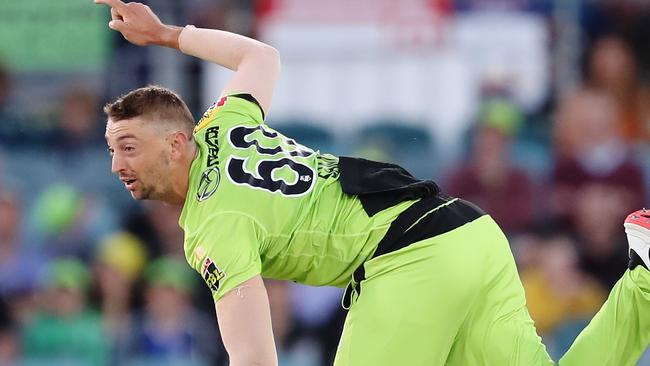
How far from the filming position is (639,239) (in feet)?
17.1

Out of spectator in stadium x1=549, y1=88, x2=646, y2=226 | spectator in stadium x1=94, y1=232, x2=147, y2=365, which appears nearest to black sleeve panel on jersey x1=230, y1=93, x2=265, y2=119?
spectator in stadium x1=94, y1=232, x2=147, y2=365

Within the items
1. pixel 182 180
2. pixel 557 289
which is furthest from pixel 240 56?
pixel 557 289

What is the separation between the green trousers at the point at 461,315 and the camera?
503 centimetres

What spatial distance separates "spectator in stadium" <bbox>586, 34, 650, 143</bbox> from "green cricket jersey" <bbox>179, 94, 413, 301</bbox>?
568cm

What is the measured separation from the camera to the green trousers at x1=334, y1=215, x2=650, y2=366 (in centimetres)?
503

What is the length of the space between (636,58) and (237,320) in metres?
6.83

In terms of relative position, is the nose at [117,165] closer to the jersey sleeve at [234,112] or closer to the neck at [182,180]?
the neck at [182,180]

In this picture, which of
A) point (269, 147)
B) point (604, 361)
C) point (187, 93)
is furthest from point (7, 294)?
point (604, 361)

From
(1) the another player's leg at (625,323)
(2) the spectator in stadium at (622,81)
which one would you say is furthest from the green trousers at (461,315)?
(2) the spectator in stadium at (622,81)

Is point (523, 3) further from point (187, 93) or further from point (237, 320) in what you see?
point (237, 320)

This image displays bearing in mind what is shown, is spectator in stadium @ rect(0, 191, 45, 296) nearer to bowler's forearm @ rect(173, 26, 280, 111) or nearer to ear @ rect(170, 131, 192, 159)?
bowler's forearm @ rect(173, 26, 280, 111)

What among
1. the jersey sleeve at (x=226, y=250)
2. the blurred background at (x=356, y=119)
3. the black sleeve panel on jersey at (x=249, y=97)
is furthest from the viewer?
the blurred background at (x=356, y=119)

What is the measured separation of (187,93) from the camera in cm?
1068

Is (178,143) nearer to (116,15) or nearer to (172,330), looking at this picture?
(116,15)
